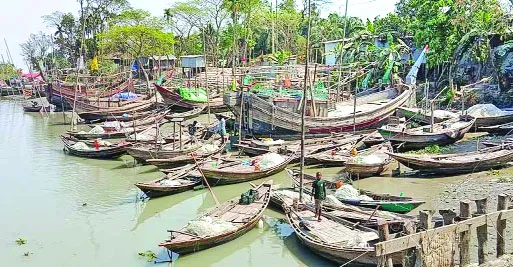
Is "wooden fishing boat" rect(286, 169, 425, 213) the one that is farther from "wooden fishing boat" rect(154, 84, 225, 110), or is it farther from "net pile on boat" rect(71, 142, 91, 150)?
"wooden fishing boat" rect(154, 84, 225, 110)

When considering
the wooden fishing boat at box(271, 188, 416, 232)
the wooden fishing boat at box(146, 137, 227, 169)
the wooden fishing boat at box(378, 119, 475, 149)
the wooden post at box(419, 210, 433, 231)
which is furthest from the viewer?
the wooden fishing boat at box(378, 119, 475, 149)

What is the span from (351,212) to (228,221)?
2.97 metres

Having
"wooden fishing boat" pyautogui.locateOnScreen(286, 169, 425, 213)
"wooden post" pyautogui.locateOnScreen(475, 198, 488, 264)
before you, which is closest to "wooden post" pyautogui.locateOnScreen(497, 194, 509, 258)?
"wooden post" pyautogui.locateOnScreen(475, 198, 488, 264)

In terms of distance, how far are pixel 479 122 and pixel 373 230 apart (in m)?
15.1

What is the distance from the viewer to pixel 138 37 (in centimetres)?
4497

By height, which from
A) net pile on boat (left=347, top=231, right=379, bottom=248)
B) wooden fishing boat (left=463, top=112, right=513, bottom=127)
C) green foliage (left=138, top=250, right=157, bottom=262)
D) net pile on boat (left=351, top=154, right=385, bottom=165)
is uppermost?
wooden fishing boat (left=463, top=112, right=513, bottom=127)

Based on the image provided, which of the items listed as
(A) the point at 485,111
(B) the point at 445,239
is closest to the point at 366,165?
(B) the point at 445,239

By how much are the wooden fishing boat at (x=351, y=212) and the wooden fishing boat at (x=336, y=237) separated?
298mm

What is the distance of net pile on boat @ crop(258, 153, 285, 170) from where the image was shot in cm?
1847

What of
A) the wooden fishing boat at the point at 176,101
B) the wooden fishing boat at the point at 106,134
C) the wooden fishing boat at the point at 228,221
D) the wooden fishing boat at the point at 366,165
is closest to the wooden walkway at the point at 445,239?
the wooden fishing boat at the point at 228,221

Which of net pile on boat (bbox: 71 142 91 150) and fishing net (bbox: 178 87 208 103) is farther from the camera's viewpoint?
fishing net (bbox: 178 87 208 103)

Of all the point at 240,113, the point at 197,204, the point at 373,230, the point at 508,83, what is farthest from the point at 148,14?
the point at 373,230

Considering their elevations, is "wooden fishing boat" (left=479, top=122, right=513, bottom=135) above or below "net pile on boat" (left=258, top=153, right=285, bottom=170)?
above

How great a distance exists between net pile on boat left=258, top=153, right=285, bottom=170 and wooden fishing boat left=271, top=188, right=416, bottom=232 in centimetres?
328
